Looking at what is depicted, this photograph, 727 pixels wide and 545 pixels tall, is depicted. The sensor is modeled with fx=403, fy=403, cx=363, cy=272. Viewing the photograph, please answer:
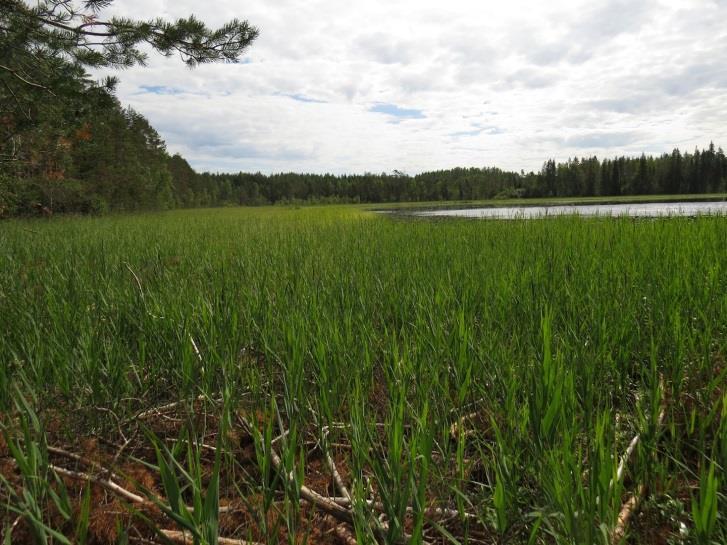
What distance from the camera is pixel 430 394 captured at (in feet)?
5.19

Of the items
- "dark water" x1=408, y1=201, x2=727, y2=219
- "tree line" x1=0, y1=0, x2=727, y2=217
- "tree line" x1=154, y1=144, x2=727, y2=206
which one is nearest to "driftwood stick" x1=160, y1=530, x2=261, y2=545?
"tree line" x1=0, y1=0, x2=727, y2=217

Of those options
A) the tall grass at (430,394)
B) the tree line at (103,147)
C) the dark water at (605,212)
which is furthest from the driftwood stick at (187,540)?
the dark water at (605,212)

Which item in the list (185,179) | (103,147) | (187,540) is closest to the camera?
(187,540)

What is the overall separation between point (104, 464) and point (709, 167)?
91165 millimetres

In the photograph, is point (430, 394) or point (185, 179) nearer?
point (430, 394)

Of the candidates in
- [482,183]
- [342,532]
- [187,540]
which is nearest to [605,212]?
[342,532]

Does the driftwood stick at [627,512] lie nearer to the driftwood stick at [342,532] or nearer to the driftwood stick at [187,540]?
the driftwood stick at [342,532]

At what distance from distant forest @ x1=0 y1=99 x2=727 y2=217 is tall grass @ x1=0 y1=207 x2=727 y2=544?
4313 mm

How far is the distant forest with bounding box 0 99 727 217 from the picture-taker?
17312 mm

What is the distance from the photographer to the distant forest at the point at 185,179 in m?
17.3

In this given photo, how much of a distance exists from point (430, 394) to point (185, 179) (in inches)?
3095

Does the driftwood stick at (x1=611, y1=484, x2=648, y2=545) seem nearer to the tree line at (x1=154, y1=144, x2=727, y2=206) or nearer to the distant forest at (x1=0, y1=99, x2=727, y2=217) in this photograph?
the distant forest at (x1=0, y1=99, x2=727, y2=217)

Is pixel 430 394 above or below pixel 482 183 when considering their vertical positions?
below

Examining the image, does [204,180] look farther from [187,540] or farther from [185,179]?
[187,540]
